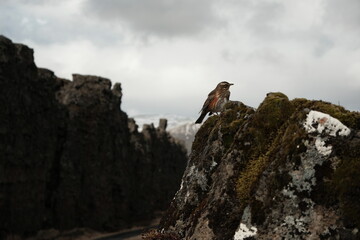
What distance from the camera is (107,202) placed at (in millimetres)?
68000

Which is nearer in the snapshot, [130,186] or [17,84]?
[17,84]

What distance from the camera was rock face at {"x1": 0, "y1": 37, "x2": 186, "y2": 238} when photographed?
4569cm

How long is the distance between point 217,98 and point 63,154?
50.8 m

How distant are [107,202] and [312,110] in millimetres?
63701

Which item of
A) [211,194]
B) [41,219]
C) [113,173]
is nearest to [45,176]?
[41,219]

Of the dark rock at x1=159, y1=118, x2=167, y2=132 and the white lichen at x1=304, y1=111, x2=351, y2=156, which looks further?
the dark rock at x1=159, y1=118, x2=167, y2=132

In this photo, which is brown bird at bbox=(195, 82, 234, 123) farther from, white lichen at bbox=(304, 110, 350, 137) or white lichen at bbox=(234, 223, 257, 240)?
white lichen at bbox=(234, 223, 257, 240)

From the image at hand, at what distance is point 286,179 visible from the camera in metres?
7.47

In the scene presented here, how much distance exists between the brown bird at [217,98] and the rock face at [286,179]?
82.0 inches

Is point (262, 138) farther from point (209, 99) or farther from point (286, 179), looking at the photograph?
point (209, 99)

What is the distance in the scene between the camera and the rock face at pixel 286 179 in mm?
6988

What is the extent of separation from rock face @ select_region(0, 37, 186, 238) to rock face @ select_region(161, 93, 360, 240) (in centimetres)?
4036

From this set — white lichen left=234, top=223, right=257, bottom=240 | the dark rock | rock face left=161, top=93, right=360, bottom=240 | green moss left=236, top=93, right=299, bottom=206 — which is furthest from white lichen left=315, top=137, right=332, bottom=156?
the dark rock

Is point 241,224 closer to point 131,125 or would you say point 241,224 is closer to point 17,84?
point 17,84
